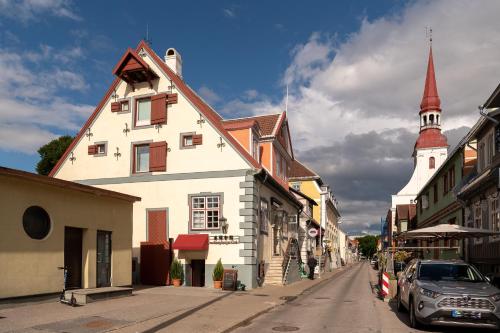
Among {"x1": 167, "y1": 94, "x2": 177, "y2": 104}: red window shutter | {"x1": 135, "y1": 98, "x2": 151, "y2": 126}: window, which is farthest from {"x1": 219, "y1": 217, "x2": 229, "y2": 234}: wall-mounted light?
{"x1": 135, "y1": 98, "x2": 151, "y2": 126}: window

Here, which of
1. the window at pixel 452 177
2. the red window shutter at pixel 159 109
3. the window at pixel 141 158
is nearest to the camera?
the red window shutter at pixel 159 109

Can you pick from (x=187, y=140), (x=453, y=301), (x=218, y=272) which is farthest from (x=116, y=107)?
(x=453, y=301)

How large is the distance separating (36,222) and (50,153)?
29.0 metres

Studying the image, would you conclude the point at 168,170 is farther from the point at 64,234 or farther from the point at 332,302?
the point at 332,302

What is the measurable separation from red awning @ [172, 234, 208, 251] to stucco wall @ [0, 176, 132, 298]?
140 inches

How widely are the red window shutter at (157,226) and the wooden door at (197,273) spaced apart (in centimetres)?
181

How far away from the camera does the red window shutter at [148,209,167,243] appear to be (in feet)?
73.7

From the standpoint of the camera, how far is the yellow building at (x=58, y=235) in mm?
13070

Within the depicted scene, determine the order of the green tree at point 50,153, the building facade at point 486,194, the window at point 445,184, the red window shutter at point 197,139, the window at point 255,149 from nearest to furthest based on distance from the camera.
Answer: the building facade at point 486,194 < the red window shutter at point 197,139 < the window at point 255,149 < the window at point 445,184 < the green tree at point 50,153

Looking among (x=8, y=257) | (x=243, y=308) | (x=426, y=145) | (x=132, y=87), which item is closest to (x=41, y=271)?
(x=8, y=257)

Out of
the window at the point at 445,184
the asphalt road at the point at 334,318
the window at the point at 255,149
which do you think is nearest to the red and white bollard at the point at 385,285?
the asphalt road at the point at 334,318

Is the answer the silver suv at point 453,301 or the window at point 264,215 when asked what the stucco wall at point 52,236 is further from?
the silver suv at point 453,301

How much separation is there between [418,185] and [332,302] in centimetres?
6281

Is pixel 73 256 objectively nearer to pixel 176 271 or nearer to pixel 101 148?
pixel 176 271
